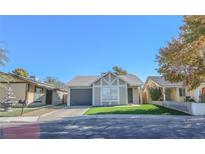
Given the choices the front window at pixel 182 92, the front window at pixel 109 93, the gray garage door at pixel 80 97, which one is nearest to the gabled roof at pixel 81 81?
the gray garage door at pixel 80 97

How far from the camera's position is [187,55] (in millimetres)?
12883

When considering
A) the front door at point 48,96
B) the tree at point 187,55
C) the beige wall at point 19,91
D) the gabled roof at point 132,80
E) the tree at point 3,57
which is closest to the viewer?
the tree at point 3,57

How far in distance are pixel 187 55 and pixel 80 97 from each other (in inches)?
661

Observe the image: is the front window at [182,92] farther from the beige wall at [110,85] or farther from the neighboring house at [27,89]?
the neighboring house at [27,89]

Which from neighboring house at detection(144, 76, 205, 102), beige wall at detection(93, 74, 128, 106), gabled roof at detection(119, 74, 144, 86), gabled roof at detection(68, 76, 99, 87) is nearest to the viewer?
neighboring house at detection(144, 76, 205, 102)

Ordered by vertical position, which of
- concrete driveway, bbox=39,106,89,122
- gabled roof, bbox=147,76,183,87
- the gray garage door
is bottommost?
concrete driveway, bbox=39,106,89,122

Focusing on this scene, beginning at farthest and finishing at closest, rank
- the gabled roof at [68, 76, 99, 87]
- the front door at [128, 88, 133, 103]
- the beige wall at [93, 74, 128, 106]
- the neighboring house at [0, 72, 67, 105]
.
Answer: the front door at [128, 88, 133, 103] < the gabled roof at [68, 76, 99, 87] < the beige wall at [93, 74, 128, 106] < the neighboring house at [0, 72, 67, 105]

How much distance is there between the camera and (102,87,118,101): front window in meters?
26.1

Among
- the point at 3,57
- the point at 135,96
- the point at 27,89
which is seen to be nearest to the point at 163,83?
the point at 135,96

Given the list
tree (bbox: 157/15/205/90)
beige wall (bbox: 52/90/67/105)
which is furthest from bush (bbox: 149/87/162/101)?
beige wall (bbox: 52/90/67/105)

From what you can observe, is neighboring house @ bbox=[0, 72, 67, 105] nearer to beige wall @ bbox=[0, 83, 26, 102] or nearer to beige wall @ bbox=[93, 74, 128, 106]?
beige wall @ bbox=[0, 83, 26, 102]

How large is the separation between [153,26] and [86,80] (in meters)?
18.6

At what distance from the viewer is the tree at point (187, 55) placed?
12656 mm

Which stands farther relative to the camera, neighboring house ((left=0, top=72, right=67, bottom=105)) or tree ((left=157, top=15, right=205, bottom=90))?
neighboring house ((left=0, top=72, right=67, bottom=105))
